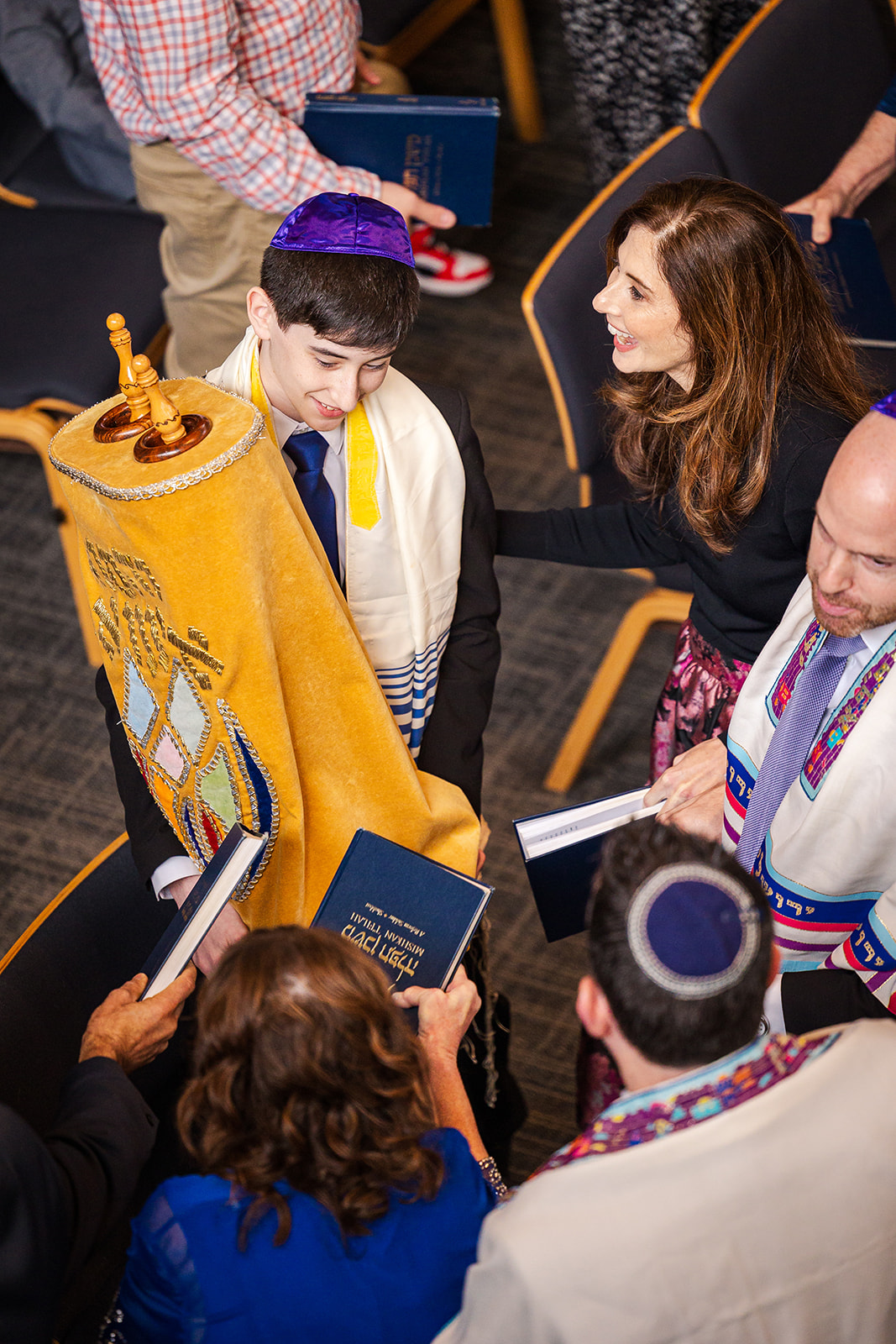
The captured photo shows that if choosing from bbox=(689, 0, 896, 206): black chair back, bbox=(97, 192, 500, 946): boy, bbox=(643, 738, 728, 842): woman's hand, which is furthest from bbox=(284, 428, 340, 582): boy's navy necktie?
bbox=(689, 0, 896, 206): black chair back

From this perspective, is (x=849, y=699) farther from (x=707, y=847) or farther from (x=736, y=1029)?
(x=736, y=1029)

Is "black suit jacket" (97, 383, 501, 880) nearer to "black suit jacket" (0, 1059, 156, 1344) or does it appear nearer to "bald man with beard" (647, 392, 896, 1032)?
"bald man with beard" (647, 392, 896, 1032)

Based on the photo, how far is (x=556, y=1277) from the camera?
37.0 inches

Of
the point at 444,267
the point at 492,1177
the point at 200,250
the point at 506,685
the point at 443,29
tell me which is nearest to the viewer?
the point at 492,1177

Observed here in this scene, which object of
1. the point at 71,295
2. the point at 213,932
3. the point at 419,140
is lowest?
the point at 213,932

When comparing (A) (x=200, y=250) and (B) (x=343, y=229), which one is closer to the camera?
(B) (x=343, y=229)

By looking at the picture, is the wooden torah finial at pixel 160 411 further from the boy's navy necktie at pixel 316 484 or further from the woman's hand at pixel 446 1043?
the woman's hand at pixel 446 1043

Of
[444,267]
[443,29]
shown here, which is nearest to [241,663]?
[444,267]

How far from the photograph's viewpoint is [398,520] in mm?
1550

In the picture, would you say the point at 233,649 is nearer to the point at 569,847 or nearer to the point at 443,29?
the point at 569,847

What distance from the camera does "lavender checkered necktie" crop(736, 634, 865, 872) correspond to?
141cm

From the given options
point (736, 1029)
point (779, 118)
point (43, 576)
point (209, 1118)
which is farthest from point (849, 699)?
point (43, 576)

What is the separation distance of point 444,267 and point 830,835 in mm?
2531

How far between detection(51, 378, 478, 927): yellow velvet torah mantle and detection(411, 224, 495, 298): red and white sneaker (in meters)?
2.27
